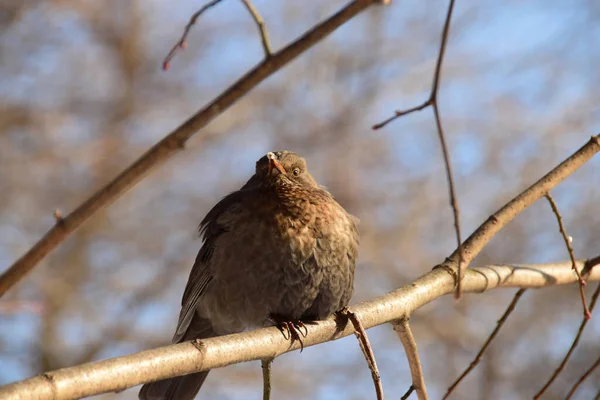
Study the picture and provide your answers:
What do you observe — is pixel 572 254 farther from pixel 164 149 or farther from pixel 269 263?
pixel 164 149

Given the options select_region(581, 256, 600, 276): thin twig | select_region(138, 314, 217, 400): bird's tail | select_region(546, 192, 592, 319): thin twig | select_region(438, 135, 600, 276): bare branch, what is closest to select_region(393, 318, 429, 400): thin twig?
select_region(438, 135, 600, 276): bare branch

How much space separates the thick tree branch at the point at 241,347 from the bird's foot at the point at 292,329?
0.11 feet

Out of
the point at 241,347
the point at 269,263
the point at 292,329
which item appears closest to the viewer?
the point at 241,347

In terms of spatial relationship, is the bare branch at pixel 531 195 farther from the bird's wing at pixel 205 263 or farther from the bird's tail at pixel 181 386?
the bird's tail at pixel 181 386

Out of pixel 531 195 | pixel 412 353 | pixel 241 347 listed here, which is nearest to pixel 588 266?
pixel 531 195

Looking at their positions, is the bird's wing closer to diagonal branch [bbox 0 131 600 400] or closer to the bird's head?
the bird's head

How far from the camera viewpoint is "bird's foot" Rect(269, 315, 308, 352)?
3.31m

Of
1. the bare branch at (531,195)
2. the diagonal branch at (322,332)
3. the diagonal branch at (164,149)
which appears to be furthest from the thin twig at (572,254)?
the diagonal branch at (164,149)

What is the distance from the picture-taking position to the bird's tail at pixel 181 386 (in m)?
4.30

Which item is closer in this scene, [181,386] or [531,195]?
[531,195]

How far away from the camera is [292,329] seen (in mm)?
3400

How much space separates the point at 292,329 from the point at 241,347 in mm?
651

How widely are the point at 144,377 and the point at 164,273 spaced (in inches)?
285

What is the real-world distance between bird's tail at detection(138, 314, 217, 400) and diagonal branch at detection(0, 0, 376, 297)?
2673mm
